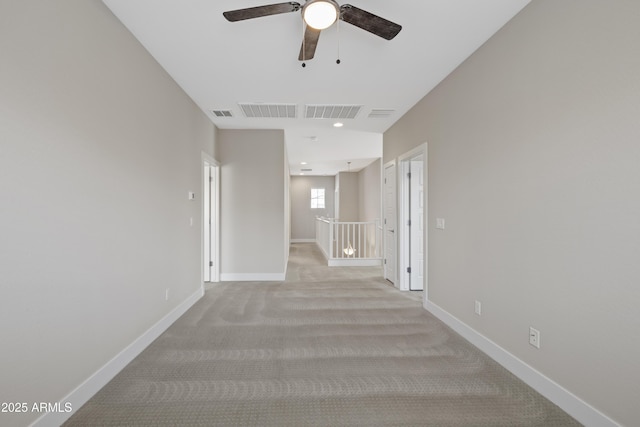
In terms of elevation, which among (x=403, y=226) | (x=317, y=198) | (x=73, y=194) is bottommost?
(x=403, y=226)

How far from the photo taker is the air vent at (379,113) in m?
4.18

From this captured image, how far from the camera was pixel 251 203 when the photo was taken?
5.18m

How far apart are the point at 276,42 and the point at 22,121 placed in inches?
72.8

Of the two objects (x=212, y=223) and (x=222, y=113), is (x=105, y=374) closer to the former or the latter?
(x=212, y=223)

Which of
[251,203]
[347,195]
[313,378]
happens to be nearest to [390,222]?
[251,203]

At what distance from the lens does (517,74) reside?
86.1 inches

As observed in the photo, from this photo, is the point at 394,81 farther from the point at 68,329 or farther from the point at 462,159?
the point at 68,329

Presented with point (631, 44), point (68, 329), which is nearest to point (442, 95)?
point (631, 44)

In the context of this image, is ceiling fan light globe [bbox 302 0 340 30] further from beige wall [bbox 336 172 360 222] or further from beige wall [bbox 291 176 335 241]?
beige wall [bbox 291 176 335 241]

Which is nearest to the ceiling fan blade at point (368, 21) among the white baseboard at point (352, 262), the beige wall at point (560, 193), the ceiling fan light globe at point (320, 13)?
the ceiling fan light globe at point (320, 13)

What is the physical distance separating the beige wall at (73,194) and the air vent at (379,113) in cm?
271

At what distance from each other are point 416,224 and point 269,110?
2.78 metres

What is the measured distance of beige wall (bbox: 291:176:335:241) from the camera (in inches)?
466

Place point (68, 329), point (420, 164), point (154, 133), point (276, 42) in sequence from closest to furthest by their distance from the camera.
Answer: point (68, 329), point (276, 42), point (154, 133), point (420, 164)
